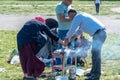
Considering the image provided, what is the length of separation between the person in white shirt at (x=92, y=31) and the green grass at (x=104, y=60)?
20.3 inches

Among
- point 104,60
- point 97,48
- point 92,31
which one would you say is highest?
point 92,31

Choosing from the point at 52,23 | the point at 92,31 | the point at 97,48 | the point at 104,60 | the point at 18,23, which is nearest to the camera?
the point at 92,31

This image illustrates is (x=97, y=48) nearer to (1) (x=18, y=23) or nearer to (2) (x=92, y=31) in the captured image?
(2) (x=92, y=31)

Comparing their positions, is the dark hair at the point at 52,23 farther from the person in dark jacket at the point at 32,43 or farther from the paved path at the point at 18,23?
the paved path at the point at 18,23

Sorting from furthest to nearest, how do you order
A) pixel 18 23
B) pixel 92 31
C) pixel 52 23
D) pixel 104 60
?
pixel 18 23 < pixel 104 60 < pixel 52 23 < pixel 92 31

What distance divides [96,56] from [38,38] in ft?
4.13

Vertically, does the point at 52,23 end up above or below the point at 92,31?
below

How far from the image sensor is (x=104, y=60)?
39.0ft

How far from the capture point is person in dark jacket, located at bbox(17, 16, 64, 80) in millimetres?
9023

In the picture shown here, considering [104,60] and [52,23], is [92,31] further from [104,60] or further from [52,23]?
[104,60]

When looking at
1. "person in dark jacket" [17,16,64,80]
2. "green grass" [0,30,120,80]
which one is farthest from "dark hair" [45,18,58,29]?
"person in dark jacket" [17,16,64,80]

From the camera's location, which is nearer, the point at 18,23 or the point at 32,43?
the point at 32,43

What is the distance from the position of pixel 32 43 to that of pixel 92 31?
1.25 meters

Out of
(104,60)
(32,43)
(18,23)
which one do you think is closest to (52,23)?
(32,43)
